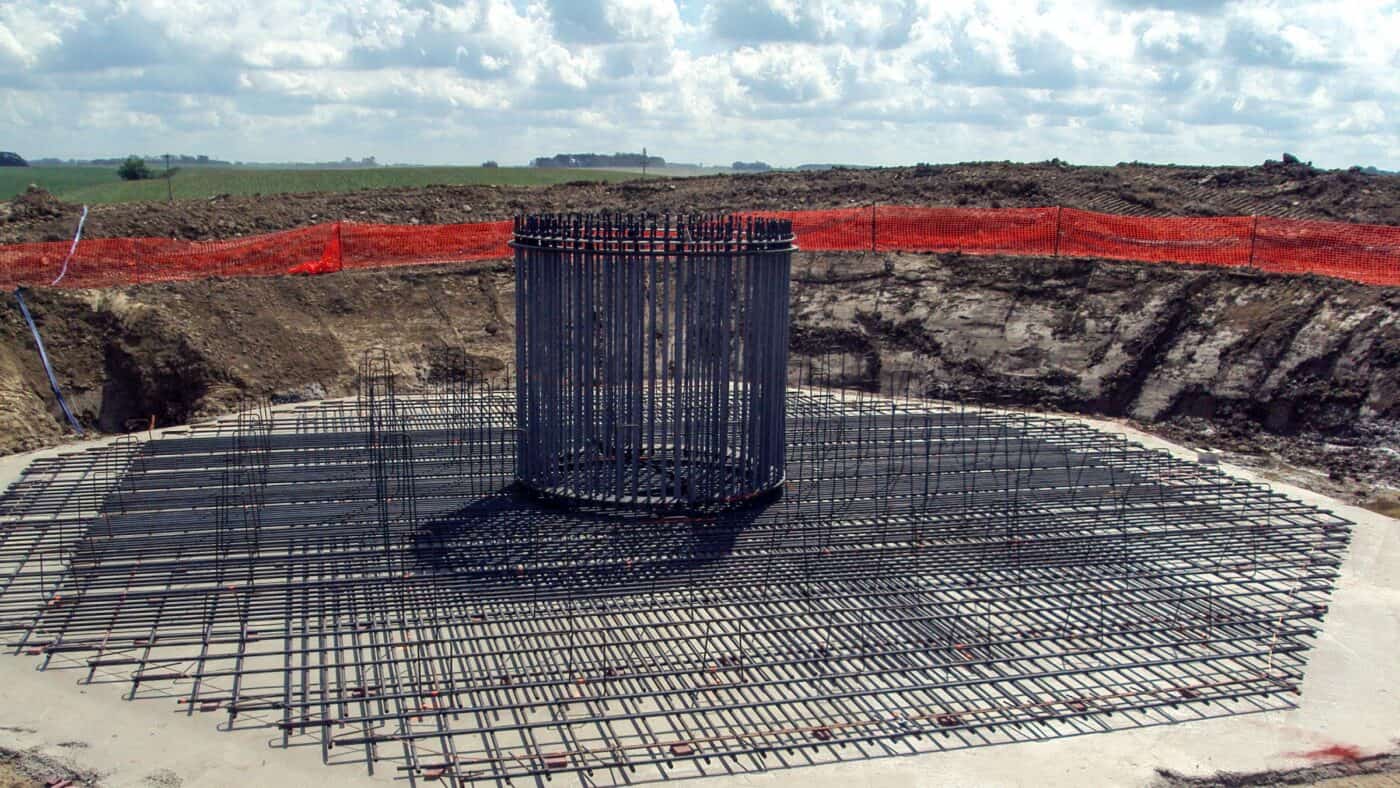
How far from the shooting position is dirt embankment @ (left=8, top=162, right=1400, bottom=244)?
1944 centimetres

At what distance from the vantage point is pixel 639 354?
32.9 feet

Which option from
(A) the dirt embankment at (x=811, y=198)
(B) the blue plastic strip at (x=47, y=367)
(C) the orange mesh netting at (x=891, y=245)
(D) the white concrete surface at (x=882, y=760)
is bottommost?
(D) the white concrete surface at (x=882, y=760)

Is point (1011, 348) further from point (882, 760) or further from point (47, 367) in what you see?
point (47, 367)

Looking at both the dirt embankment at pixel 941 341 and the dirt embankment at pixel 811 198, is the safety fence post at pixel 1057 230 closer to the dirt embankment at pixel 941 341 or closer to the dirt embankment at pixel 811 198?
the dirt embankment at pixel 941 341

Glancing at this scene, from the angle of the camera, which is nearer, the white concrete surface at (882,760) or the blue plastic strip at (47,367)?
the white concrete surface at (882,760)

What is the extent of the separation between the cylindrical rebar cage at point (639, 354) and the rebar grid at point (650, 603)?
429 mm

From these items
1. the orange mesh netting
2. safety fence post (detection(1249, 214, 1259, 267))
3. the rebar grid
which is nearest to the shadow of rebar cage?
the rebar grid

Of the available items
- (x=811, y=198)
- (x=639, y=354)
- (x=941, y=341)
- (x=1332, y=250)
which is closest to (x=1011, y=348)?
(x=941, y=341)

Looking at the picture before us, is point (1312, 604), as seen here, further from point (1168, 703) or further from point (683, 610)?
point (683, 610)

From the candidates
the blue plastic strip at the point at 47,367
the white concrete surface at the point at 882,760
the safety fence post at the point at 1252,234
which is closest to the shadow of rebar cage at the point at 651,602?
the white concrete surface at the point at 882,760

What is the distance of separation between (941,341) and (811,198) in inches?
353

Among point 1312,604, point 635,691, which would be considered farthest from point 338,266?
point 1312,604

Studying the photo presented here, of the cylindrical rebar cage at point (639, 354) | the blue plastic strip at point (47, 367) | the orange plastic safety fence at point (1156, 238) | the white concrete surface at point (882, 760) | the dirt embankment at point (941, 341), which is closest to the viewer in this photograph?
the white concrete surface at point (882, 760)

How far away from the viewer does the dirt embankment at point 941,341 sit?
45.8 feet
